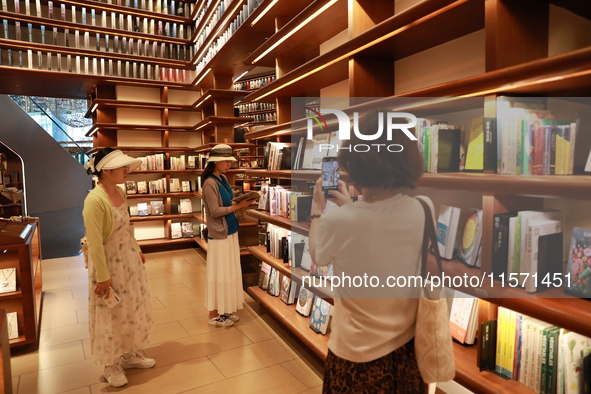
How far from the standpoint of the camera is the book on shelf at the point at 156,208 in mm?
6871

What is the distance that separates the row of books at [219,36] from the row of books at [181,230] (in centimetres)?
265

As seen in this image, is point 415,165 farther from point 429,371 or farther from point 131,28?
point 131,28

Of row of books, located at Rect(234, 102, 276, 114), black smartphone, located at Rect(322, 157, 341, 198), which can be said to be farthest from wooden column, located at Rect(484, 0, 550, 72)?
row of books, located at Rect(234, 102, 276, 114)

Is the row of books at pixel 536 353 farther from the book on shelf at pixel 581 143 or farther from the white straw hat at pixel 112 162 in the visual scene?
the white straw hat at pixel 112 162

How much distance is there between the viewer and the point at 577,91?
1.35 m

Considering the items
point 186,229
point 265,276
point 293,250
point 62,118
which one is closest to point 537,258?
point 293,250

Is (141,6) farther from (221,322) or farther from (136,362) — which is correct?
(136,362)

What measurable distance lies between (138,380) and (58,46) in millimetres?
5597

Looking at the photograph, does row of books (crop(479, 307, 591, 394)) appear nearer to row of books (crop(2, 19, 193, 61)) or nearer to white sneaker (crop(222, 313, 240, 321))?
white sneaker (crop(222, 313, 240, 321))

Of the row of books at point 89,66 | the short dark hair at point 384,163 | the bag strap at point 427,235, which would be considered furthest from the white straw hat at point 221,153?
the row of books at point 89,66

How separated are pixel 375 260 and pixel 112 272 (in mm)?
1894

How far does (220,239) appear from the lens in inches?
132

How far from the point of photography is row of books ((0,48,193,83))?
19.1 feet

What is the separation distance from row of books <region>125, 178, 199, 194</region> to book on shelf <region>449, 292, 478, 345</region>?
5.80 metres
